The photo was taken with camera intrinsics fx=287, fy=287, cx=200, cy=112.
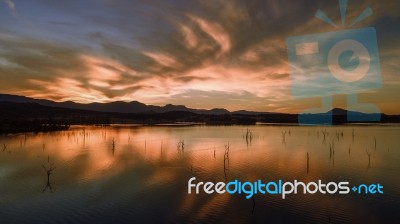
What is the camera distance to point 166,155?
34.5 meters

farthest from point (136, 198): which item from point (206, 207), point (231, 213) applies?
point (231, 213)

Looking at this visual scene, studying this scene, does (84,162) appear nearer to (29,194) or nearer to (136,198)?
(29,194)

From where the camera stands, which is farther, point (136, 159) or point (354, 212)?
point (136, 159)

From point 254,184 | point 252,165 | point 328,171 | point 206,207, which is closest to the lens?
point 206,207

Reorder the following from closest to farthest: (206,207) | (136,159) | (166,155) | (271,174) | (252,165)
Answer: (206,207) < (271,174) < (252,165) < (136,159) < (166,155)

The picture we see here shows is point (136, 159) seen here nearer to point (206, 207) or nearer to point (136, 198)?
point (136, 198)

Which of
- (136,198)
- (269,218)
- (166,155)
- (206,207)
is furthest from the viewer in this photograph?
(166,155)

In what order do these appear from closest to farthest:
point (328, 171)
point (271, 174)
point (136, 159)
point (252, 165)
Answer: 1. point (271, 174)
2. point (328, 171)
3. point (252, 165)
4. point (136, 159)

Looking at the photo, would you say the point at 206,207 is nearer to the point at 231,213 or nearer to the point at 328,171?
the point at 231,213

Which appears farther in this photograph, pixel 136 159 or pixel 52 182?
pixel 136 159

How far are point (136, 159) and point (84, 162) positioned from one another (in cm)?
530

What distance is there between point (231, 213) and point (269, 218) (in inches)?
71.7

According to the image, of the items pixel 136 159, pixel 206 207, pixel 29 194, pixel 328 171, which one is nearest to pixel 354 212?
pixel 206 207

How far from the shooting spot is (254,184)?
784 inches
